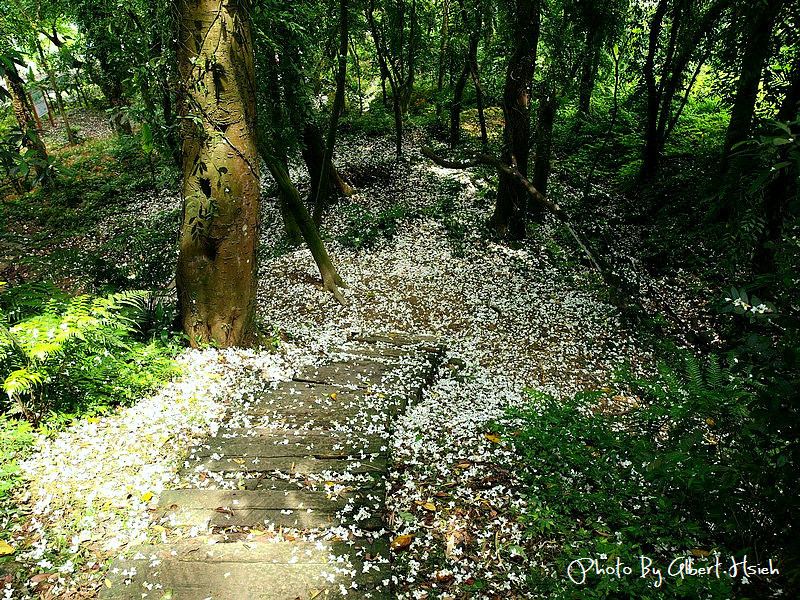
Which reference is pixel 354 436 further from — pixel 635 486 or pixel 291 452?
pixel 635 486

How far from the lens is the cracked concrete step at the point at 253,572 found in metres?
2.63

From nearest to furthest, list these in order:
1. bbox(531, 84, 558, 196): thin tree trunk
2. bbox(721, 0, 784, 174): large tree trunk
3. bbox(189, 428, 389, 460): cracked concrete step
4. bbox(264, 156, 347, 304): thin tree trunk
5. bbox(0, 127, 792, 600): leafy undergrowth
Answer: bbox(0, 127, 792, 600): leafy undergrowth, bbox(189, 428, 389, 460): cracked concrete step, bbox(721, 0, 784, 174): large tree trunk, bbox(264, 156, 347, 304): thin tree trunk, bbox(531, 84, 558, 196): thin tree trunk

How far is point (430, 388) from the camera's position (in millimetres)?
5680

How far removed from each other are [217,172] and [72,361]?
94.2 inches

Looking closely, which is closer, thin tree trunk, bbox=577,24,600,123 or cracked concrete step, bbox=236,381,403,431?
cracked concrete step, bbox=236,381,403,431

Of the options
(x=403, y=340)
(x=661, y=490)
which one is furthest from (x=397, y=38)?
(x=661, y=490)

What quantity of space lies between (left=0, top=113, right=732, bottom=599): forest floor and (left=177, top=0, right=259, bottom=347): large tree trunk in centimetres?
62

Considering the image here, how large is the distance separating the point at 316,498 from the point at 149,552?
110cm

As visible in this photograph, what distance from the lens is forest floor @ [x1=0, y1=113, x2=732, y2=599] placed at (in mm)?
3076

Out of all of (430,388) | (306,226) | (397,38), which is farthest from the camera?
(397,38)

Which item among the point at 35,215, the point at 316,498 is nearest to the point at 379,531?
the point at 316,498

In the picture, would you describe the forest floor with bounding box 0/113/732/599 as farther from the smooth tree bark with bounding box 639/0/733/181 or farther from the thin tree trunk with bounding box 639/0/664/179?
the smooth tree bark with bounding box 639/0/733/181

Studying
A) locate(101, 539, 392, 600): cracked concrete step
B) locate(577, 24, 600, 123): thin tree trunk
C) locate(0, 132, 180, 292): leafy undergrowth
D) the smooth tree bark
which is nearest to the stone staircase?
locate(101, 539, 392, 600): cracked concrete step

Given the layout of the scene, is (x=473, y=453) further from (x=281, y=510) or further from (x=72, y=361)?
(x=72, y=361)
